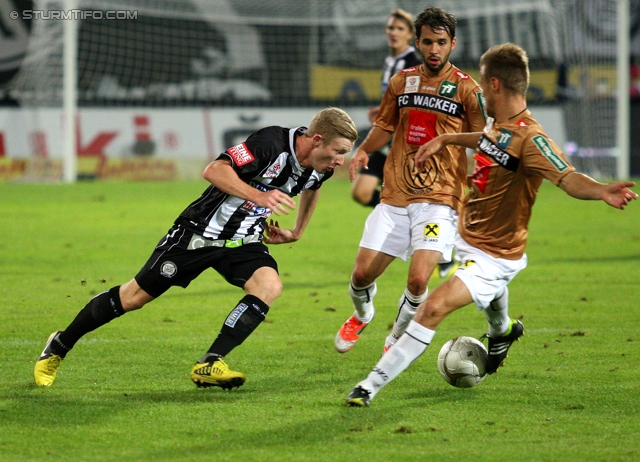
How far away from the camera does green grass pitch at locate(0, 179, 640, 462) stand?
4.25 metres

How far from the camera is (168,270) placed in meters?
5.32

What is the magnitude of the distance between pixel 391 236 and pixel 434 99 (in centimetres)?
96

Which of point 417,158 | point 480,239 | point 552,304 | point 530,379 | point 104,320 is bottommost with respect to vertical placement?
Answer: point 552,304

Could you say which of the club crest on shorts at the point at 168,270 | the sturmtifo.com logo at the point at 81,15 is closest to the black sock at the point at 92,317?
the club crest on shorts at the point at 168,270

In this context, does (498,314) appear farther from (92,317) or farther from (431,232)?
(92,317)

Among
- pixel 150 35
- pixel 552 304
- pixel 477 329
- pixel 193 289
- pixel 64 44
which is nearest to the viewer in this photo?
pixel 477 329

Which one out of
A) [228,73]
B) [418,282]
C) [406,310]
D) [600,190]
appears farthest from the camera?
[228,73]

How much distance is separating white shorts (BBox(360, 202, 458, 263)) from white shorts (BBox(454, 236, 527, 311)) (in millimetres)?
955

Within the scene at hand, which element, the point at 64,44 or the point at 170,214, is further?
the point at 64,44

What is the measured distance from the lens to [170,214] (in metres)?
15.4

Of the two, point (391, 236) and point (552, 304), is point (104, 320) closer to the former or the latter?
point (391, 236)

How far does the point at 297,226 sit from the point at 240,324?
2.97 feet

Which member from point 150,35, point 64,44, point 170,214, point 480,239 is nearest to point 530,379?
point 480,239

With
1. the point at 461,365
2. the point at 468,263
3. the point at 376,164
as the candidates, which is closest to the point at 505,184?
the point at 468,263
